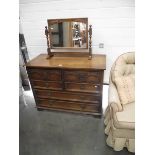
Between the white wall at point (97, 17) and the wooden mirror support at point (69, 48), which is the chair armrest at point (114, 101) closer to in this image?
the wooden mirror support at point (69, 48)

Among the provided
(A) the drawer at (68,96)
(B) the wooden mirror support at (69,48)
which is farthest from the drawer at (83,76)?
(B) the wooden mirror support at (69,48)

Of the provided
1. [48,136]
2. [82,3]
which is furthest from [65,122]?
[82,3]

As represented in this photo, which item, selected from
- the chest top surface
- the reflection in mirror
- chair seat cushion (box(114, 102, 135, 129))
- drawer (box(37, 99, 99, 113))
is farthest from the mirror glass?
chair seat cushion (box(114, 102, 135, 129))

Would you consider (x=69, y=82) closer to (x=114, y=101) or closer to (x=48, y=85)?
(x=48, y=85)

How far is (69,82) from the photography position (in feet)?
7.87

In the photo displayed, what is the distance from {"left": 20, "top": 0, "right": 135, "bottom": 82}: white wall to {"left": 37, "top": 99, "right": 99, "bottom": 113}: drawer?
0.87m

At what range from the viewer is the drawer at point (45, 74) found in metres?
2.38

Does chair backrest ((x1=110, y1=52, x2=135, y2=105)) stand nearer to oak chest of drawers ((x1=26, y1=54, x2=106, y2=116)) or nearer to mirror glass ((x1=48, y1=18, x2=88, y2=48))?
oak chest of drawers ((x1=26, y1=54, x2=106, y2=116))

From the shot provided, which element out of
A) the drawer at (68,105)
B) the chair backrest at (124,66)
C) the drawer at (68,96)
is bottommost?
the drawer at (68,105)

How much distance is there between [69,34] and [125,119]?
4.69ft

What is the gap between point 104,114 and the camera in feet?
8.75

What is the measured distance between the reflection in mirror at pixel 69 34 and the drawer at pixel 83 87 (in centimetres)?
60

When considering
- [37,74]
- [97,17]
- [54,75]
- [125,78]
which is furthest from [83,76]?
[97,17]

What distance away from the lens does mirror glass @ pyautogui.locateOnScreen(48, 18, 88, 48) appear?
2490mm
